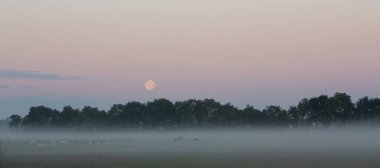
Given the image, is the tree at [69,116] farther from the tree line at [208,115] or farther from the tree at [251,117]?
the tree at [251,117]

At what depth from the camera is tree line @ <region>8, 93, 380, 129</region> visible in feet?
506

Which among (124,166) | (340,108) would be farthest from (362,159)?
(340,108)

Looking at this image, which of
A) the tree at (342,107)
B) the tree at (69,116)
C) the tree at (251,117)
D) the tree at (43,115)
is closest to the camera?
the tree at (342,107)

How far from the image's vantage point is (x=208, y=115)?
177125mm

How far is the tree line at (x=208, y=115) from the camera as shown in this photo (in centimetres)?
15412

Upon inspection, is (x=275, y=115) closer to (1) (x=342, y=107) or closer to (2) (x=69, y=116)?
(1) (x=342, y=107)

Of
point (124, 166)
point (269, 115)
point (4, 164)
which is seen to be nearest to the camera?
point (124, 166)

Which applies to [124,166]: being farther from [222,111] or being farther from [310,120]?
[222,111]

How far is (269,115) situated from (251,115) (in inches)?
169

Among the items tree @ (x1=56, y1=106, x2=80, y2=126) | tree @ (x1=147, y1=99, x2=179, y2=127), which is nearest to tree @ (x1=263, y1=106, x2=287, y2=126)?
tree @ (x1=147, y1=99, x2=179, y2=127)

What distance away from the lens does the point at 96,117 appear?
185 meters

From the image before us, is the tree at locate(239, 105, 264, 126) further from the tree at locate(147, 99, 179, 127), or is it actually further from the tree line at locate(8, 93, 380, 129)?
the tree at locate(147, 99, 179, 127)

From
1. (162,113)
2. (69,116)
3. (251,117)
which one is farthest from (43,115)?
(251,117)

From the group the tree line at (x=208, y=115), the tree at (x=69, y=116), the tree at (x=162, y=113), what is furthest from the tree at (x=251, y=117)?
the tree at (x=69, y=116)
